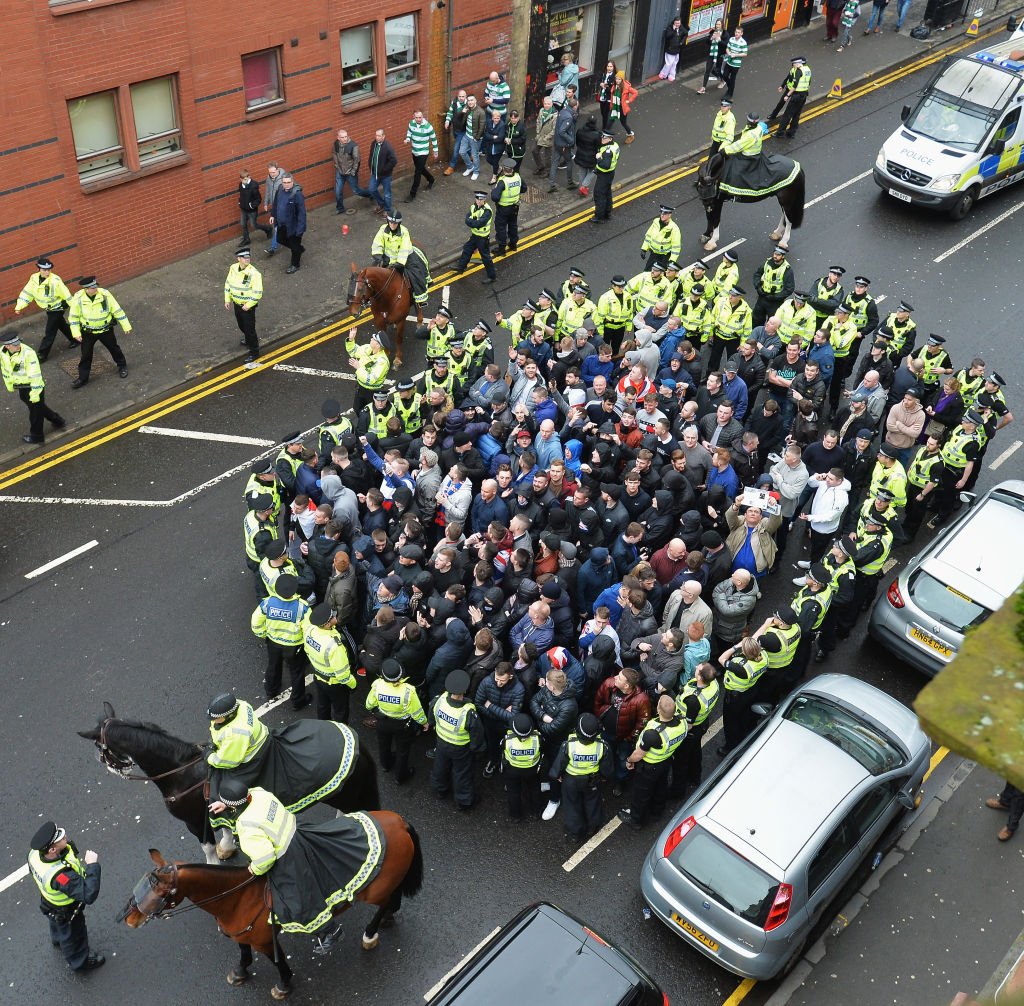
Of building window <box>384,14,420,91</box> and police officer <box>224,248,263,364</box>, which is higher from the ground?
building window <box>384,14,420,91</box>

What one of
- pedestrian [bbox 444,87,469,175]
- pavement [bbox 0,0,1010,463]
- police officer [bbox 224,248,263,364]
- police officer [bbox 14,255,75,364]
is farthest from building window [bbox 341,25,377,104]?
Result: police officer [bbox 14,255,75,364]

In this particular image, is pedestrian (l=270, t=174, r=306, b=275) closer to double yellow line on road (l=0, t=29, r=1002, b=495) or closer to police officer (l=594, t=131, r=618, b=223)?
double yellow line on road (l=0, t=29, r=1002, b=495)

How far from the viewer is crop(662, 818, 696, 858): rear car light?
9711 millimetres

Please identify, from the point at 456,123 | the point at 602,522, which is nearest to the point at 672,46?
the point at 456,123

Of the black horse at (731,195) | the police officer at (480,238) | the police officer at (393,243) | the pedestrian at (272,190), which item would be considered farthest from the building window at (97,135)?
the black horse at (731,195)

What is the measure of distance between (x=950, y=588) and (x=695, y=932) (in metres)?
4.91

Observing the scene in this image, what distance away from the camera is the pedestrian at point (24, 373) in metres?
14.4

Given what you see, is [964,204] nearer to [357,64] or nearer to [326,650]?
[357,64]

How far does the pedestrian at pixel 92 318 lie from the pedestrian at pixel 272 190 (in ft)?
12.8

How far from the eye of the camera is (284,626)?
11289 mm

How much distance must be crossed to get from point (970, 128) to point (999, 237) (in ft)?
7.07

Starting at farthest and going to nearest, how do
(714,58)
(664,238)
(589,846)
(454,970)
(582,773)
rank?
(714,58) → (664,238) → (589,846) → (582,773) → (454,970)

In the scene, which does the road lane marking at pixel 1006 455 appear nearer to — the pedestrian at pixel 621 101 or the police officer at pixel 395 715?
the police officer at pixel 395 715

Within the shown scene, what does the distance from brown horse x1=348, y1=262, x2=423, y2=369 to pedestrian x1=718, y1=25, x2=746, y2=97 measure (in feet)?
39.6
